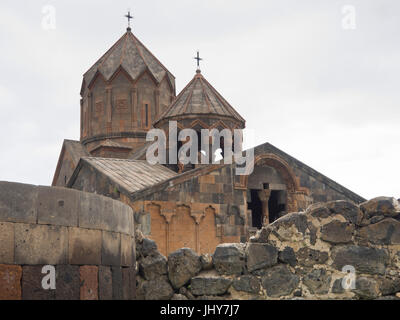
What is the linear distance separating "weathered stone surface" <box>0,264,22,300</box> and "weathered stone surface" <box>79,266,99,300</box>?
1.87ft

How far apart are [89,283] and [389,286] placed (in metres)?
2.59

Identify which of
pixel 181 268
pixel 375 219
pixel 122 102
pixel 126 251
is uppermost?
pixel 122 102

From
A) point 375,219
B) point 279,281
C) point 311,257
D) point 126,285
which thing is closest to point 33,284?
point 126,285

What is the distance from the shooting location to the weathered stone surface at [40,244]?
438 centimetres

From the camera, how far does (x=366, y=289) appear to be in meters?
5.29

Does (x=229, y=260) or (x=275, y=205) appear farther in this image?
(x=275, y=205)

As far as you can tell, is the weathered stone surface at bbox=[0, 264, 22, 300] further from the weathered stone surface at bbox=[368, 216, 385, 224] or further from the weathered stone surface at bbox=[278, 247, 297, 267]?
the weathered stone surface at bbox=[368, 216, 385, 224]

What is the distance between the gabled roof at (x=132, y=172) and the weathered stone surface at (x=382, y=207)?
24.9 ft

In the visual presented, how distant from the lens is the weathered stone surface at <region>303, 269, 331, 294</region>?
5410 millimetres

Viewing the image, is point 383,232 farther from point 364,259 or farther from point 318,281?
point 318,281

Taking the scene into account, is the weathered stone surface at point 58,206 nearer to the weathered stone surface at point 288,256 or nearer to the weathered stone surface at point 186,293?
the weathered stone surface at point 186,293

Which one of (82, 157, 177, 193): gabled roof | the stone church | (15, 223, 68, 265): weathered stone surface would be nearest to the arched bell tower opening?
the stone church
